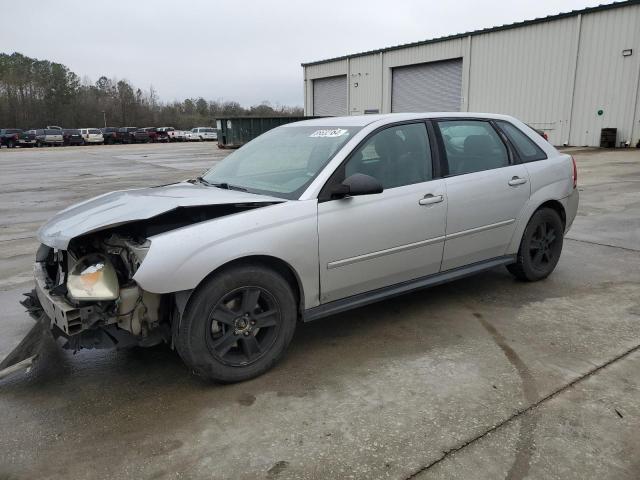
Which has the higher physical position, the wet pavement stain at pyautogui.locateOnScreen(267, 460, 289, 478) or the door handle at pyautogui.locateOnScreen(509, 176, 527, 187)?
the door handle at pyautogui.locateOnScreen(509, 176, 527, 187)

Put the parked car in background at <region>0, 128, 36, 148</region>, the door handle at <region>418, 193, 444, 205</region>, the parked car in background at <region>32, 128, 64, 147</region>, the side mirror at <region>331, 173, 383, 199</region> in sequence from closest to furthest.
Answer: the side mirror at <region>331, 173, 383, 199</region> < the door handle at <region>418, 193, 444, 205</region> < the parked car in background at <region>0, 128, 36, 148</region> < the parked car in background at <region>32, 128, 64, 147</region>

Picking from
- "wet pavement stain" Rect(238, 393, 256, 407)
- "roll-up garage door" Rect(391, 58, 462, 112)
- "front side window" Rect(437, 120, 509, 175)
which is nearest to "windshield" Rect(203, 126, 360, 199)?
"front side window" Rect(437, 120, 509, 175)

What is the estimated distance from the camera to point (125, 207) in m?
3.27

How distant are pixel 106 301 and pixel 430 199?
7.69 ft

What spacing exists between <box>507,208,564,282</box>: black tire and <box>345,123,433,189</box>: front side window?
4.52ft

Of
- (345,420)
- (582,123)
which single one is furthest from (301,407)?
(582,123)

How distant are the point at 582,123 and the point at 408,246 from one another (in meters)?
22.6

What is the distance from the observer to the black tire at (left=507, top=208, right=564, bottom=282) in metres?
4.76

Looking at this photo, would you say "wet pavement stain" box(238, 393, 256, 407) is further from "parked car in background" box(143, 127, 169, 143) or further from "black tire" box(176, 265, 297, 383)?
"parked car in background" box(143, 127, 169, 143)

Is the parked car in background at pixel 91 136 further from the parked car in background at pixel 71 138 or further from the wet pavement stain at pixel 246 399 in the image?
the wet pavement stain at pixel 246 399

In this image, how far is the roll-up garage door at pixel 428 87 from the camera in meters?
28.4

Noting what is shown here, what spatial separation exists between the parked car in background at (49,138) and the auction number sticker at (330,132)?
48979 millimetres

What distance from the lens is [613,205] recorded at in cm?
927

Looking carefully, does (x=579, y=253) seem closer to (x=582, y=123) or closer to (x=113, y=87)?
(x=582, y=123)
